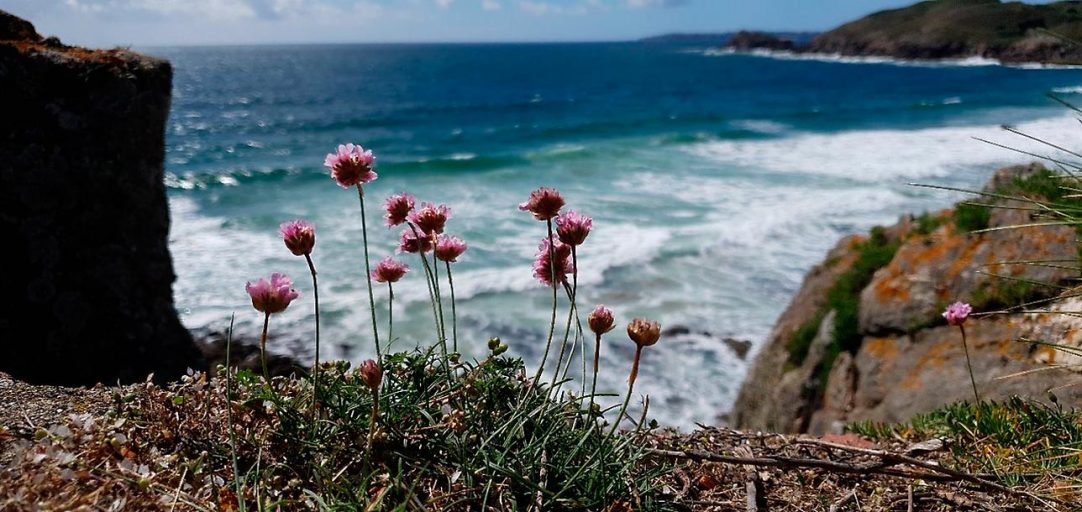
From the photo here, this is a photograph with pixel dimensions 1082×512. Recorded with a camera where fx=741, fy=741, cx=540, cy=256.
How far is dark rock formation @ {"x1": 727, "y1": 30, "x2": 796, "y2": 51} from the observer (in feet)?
410

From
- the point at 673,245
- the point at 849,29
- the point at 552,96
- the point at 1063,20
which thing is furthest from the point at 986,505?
the point at 849,29

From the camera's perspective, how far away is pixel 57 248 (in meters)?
5.59

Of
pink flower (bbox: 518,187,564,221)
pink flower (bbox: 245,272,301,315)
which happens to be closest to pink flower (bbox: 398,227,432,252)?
pink flower (bbox: 518,187,564,221)

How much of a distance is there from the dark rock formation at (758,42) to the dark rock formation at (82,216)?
127997mm

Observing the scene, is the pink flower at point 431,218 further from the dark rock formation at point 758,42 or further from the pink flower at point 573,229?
the dark rock formation at point 758,42

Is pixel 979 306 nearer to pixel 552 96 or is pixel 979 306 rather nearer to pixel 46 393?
pixel 46 393

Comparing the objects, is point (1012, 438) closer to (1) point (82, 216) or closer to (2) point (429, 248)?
(2) point (429, 248)

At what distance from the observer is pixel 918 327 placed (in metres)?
5.49

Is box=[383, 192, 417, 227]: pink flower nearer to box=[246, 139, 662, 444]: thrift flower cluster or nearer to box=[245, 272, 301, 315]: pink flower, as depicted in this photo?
box=[246, 139, 662, 444]: thrift flower cluster

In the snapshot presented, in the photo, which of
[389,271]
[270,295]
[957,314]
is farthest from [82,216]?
[957,314]

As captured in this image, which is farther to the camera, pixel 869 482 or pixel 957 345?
pixel 957 345

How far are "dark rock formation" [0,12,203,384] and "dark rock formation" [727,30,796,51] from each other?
12800 centimetres

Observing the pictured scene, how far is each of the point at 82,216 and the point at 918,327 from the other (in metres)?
6.39

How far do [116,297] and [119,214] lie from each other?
0.67m
